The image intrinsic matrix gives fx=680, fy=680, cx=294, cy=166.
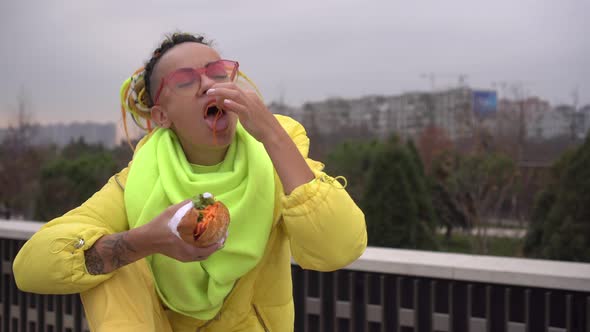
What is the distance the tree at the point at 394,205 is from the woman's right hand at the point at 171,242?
24.5 feet

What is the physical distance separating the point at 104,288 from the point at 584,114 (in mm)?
13009

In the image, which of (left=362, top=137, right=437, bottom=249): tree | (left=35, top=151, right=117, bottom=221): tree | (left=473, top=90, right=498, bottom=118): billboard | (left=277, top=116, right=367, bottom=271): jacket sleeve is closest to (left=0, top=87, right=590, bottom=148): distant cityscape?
(left=473, top=90, right=498, bottom=118): billboard

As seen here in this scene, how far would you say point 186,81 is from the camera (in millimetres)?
1832

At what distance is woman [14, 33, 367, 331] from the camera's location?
1674 mm

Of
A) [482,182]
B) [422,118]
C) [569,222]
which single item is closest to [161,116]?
[569,222]

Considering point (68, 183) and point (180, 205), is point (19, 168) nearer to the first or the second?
point (68, 183)

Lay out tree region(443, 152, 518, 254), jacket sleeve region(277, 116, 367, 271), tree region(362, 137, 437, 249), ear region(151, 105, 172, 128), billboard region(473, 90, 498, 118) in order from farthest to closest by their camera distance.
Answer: billboard region(473, 90, 498, 118), tree region(443, 152, 518, 254), tree region(362, 137, 437, 249), ear region(151, 105, 172, 128), jacket sleeve region(277, 116, 367, 271)

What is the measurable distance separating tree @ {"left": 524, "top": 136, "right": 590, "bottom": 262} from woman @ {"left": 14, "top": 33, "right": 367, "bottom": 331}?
5587 mm

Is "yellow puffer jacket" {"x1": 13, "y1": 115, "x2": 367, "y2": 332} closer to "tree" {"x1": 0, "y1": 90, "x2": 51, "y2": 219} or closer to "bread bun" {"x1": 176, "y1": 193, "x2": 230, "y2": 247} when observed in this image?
"bread bun" {"x1": 176, "y1": 193, "x2": 230, "y2": 247}

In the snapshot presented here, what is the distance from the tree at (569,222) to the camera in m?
6.79

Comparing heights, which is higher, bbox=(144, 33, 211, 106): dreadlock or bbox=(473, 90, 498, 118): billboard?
bbox=(144, 33, 211, 106): dreadlock

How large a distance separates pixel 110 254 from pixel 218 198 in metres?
0.31

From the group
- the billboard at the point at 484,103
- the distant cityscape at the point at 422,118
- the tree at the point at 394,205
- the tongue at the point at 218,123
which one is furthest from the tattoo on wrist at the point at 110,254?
the billboard at the point at 484,103

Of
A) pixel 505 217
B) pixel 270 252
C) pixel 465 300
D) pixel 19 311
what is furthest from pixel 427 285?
pixel 505 217
